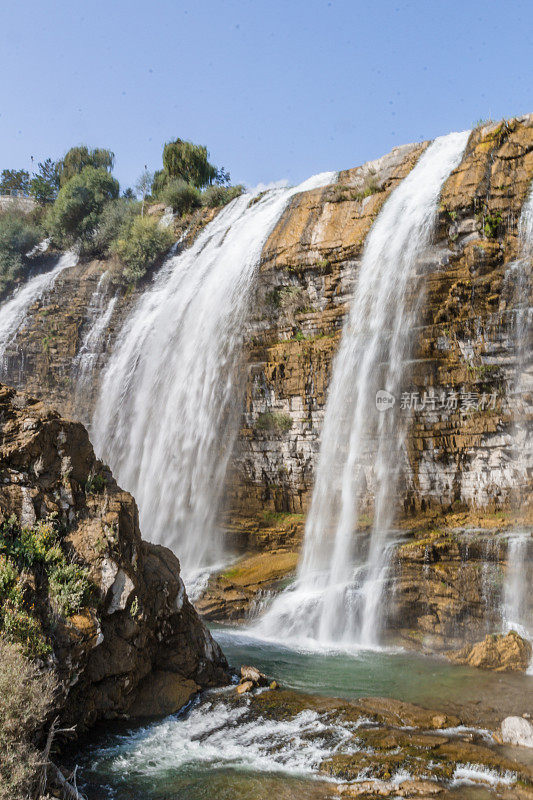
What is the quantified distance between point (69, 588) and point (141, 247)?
21.0 metres

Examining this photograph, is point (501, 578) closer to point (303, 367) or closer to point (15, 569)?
point (303, 367)

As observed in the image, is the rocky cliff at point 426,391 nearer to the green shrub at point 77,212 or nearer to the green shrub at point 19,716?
the green shrub at point 19,716

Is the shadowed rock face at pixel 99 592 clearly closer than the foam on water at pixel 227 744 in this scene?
No

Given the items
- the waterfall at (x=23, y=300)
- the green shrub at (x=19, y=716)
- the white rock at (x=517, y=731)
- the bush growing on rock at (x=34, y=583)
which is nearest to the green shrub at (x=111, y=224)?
the waterfall at (x=23, y=300)

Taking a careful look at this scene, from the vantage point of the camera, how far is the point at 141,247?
25734 millimetres

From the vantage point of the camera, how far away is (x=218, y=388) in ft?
61.7

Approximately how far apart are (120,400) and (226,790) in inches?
642

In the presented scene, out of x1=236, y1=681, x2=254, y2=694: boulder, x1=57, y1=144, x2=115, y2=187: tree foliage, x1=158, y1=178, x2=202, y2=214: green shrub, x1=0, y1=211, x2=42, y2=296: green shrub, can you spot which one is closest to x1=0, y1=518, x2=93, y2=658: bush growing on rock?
x1=236, y1=681, x2=254, y2=694: boulder

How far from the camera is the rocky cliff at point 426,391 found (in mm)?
13016

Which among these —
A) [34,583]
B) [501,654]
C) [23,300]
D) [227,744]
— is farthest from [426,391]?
[23,300]

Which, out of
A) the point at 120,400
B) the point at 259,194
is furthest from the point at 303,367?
the point at 259,194

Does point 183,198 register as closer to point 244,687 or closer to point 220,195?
point 220,195

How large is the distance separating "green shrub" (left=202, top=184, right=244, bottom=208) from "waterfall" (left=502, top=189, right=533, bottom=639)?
15676 mm

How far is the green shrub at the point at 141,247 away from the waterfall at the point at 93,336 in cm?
134
